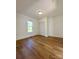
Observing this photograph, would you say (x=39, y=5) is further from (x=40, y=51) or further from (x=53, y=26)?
(x=53, y=26)

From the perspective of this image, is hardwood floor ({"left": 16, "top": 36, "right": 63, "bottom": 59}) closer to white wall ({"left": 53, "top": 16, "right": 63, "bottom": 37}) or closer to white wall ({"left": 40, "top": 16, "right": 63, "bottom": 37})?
white wall ({"left": 53, "top": 16, "right": 63, "bottom": 37})

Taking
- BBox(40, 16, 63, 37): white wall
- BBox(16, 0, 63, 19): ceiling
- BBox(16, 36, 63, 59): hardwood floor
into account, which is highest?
BBox(16, 0, 63, 19): ceiling

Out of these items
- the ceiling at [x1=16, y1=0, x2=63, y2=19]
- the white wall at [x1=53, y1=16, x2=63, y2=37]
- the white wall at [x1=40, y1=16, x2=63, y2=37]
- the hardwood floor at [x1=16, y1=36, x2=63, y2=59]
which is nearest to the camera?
the hardwood floor at [x1=16, y1=36, x2=63, y2=59]

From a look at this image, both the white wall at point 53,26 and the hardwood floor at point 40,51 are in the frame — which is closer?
the hardwood floor at point 40,51

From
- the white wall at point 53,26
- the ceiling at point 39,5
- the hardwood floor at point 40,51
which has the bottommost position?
the hardwood floor at point 40,51

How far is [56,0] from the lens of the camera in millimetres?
4406

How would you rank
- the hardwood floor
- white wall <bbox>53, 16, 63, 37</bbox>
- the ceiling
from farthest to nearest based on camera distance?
white wall <bbox>53, 16, 63, 37</bbox>
the ceiling
the hardwood floor

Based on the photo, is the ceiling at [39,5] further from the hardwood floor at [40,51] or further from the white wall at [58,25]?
the hardwood floor at [40,51]

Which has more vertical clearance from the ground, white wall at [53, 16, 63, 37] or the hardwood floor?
white wall at [53, 16, 63, 37]

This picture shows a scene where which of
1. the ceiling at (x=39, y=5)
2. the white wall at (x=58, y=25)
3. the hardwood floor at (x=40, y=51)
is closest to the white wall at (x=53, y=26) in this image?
the white wall at (x=58, y=25)

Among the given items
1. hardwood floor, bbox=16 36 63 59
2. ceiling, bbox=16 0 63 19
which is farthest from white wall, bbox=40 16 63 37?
hardwood floor, bbox=16 36 63 59

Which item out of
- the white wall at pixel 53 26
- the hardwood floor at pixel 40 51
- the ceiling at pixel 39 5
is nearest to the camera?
the hardwood floor at pixel 40 51

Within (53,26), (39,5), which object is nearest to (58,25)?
(53,26)
